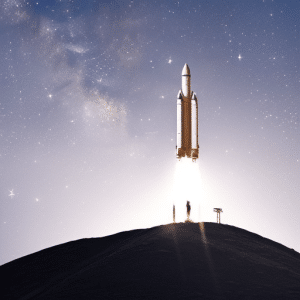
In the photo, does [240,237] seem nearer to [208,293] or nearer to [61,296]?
[208,293]

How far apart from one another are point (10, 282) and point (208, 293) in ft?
40.2

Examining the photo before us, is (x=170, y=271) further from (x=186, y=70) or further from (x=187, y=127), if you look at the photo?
(x=186, y=70)

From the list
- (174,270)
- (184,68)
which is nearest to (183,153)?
(184,68)

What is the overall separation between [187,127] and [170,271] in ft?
48.2

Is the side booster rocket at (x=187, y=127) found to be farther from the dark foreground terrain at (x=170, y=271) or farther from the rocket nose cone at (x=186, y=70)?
the dark foreground terrain at (x=170, y=271)

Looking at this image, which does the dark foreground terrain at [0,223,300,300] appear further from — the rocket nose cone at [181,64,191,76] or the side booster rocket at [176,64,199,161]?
the rocket nose cone at [181,64,191,76]

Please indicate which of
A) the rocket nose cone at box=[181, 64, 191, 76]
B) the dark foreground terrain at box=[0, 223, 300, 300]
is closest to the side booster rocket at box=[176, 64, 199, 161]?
the rocket nose cone at box=[181, 64, 191, 76]

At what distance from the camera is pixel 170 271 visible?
13812mm

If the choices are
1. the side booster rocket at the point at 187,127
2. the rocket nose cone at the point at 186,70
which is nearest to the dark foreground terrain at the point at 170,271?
the side booster rocket at the point at 187,127

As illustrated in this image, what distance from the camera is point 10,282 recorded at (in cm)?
A: 1841

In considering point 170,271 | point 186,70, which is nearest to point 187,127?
point 186,70

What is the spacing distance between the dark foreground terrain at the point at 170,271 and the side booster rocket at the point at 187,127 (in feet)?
20.9

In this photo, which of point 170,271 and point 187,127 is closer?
point 170,271

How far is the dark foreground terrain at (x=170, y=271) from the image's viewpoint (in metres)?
12.2
